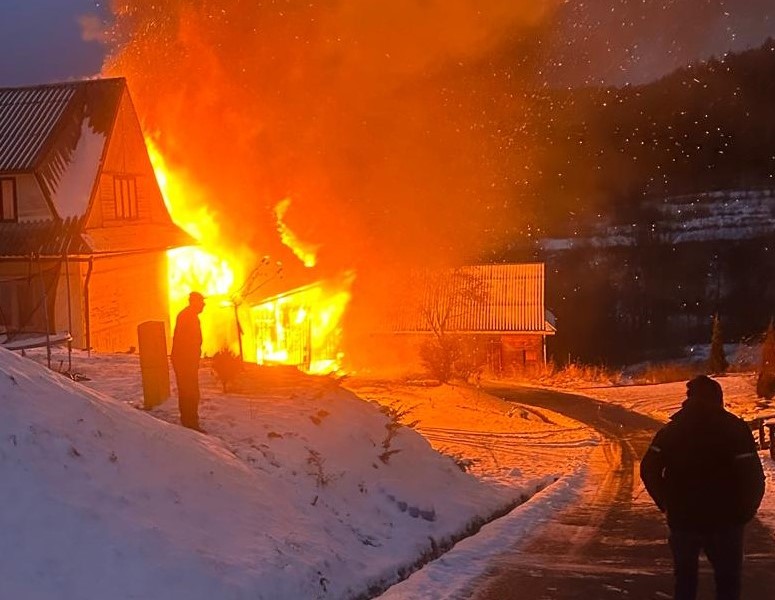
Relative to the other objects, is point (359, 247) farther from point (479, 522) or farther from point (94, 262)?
point (479, 522)

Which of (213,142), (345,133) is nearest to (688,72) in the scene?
(345,133)

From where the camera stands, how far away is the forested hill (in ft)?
345

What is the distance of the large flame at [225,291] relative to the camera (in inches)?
1160

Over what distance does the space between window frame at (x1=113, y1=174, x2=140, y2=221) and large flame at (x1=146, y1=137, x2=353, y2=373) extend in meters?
2.65

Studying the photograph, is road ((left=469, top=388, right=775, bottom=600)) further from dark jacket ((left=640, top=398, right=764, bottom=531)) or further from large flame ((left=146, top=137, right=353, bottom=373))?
large flame ((left=146, top=137, right=353, bottom=373))

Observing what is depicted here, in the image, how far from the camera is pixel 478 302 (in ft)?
164

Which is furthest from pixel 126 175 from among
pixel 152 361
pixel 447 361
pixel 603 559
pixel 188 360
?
pixel 603 559

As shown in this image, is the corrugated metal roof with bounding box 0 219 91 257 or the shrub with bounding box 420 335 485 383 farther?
the shrub with bounding box 420 335 485 383

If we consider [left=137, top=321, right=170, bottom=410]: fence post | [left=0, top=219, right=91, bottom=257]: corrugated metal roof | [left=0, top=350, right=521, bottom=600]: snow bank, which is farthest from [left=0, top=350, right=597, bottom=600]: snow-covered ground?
[left=0, top=219, right=91, bottom=257]: corrugated metal roof

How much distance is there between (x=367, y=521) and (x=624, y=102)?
394ft

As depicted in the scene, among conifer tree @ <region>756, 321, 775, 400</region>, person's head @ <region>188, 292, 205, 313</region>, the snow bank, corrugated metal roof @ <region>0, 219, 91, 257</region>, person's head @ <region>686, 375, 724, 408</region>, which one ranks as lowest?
conifer tree @ <region>756, 321, 775, 400</region>

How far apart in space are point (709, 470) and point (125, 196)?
21.9m

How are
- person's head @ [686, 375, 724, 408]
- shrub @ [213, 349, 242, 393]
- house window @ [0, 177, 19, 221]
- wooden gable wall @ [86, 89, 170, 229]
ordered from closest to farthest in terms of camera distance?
1. person's head @ [686, 375, 724, 408]
2. shrub @ [213, 349, 242, 393]
3. house window @ [0, 177, 19, 221]
4. wooden gable wall @ [86, 89, 170, 229]

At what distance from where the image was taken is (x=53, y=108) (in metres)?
23.6
